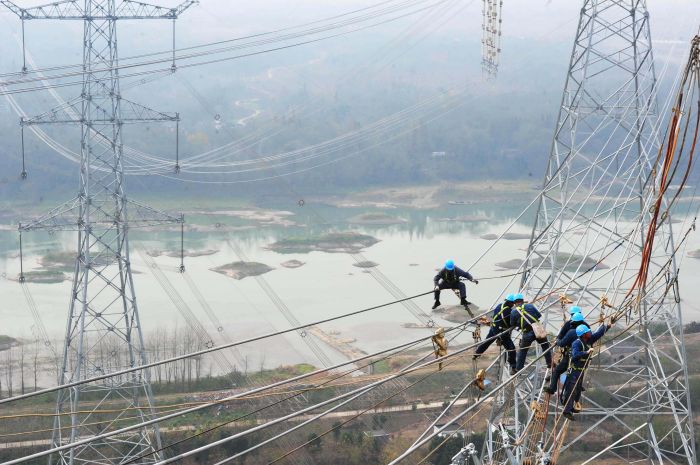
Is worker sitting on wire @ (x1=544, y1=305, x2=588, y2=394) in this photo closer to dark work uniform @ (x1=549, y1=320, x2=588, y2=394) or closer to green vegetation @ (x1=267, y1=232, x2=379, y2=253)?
dark work uniform @ (x1=549, y1=320, x2=588, y2=394)

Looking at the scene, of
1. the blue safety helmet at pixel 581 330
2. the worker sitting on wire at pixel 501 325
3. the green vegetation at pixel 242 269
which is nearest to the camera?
the blue safety helmet at pixel 581 330

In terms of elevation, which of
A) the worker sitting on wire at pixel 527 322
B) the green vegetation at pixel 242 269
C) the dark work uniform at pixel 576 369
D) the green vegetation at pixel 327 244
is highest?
the worker sitting on wire at pixel 527 322

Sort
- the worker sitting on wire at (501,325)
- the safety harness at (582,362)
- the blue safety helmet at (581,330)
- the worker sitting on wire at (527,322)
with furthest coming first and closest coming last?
the worker sitting on wire at (501,325) < the worker sitting on wire at (527,322) < the safety harness at (582,362) < the blue safety helmet at (581,330)

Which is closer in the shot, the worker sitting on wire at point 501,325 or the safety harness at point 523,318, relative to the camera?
the safety harness at point 523,318

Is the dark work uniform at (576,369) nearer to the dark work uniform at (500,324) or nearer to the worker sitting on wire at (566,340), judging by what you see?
the worker sitting on wire at (566,340)

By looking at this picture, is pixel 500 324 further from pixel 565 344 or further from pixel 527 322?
pixel 565 344

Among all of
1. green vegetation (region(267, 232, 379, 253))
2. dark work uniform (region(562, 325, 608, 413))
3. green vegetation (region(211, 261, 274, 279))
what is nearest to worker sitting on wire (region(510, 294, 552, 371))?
dark work uniform (region(562, 325, 608, 413))

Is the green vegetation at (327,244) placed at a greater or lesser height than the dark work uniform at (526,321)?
lesser

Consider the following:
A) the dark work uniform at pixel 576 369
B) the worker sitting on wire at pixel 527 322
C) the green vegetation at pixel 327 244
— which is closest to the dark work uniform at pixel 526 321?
the worker sitting on wire at pixel 527 322
